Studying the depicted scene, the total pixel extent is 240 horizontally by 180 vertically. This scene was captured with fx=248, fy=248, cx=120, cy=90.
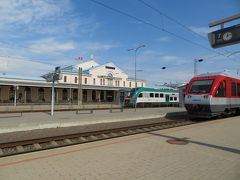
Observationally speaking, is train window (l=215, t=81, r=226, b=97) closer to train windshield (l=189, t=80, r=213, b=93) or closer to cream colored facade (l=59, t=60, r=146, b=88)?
train windshield (l=189, t=80, r=213, b=93)

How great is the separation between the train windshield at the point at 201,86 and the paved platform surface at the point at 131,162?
8089mm

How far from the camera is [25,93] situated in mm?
46188

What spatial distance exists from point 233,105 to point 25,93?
125ft

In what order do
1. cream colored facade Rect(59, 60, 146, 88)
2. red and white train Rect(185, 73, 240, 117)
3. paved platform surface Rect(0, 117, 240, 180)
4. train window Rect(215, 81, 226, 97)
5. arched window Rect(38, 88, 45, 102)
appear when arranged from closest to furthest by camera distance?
paved platform surface Rect(0, 117, 240, 180), red and white train Rect(185, 73, 240, 117), train window Rect(215, 81, 226, 97), arched window Rect(38, 88, 45, 102), cream colored facade Rect(59, 60, 146, 88)

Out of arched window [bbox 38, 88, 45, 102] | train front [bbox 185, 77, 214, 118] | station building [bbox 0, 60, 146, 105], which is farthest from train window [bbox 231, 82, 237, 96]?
arched window [bbox 38, 88, 45, 102]

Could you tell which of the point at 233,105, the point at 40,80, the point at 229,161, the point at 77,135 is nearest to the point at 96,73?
the point at 40,80

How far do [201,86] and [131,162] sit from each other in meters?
12.2

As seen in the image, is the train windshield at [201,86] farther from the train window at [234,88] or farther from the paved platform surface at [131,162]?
the paved platform surface at [131,162]

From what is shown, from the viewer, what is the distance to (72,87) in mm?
49031

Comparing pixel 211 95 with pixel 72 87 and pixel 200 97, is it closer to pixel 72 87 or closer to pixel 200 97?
pixel 200 97

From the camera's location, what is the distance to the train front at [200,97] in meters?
16.5

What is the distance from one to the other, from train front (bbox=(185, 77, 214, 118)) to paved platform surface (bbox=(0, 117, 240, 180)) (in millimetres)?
7521

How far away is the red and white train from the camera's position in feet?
53.9

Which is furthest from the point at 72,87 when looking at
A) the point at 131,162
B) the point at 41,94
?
the point at 131,162
